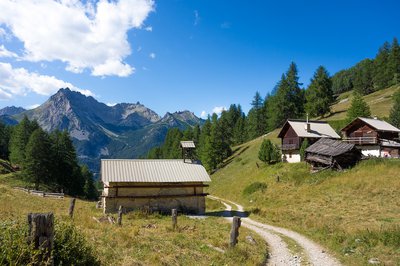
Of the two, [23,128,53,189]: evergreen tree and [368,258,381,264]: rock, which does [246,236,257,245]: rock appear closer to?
[368,258,381,264]: rock

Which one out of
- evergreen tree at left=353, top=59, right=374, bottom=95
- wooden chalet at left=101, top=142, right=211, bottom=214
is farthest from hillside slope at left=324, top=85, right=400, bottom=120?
wooden chalet at left=101, top=142, right=211, bottom=214

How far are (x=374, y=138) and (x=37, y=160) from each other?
2371 inches

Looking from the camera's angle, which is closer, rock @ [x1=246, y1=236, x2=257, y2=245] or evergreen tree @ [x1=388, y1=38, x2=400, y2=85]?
rock @ [x1=246, y1=236, x2=257, y2=245]

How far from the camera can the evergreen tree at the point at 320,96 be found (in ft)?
283

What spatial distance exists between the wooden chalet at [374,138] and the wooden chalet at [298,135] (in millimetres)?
4146

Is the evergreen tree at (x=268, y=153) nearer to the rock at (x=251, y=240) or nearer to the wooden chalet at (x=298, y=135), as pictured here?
the wooden chalet at (x=298, y=135)

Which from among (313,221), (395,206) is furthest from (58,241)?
(395,206)

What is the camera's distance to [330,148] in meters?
45.2

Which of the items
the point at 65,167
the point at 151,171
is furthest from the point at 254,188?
the point at 65,167

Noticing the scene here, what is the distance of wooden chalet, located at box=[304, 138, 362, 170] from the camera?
42.7m

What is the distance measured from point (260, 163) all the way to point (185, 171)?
30796 millimetres

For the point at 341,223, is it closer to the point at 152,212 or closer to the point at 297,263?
the point at 297,263

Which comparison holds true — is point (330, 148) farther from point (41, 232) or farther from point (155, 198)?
point (41, 232)

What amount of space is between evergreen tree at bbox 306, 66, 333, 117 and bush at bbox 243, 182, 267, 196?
46.3 meters
